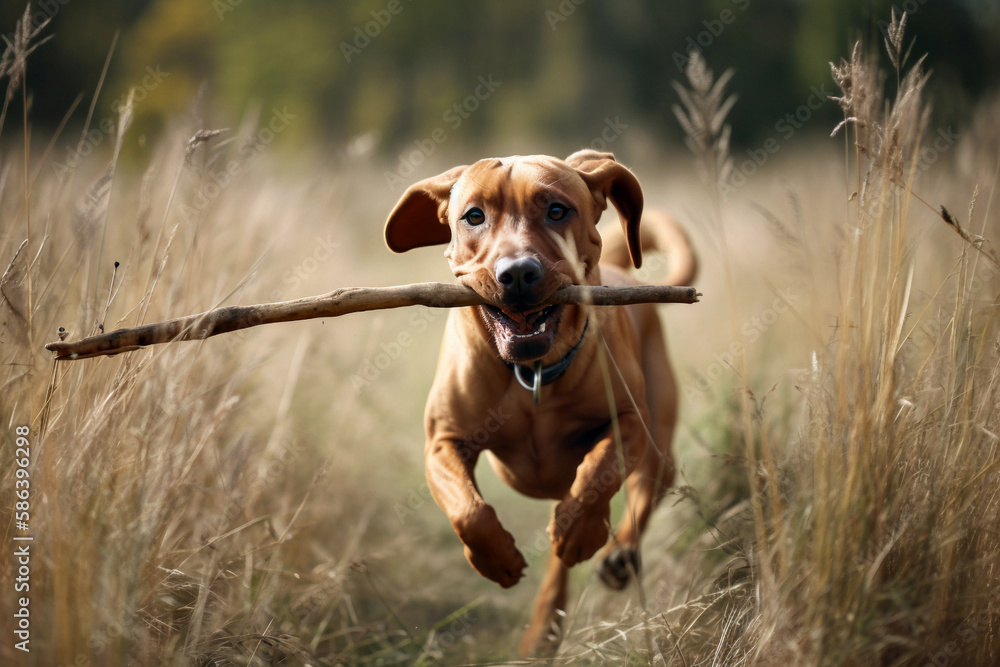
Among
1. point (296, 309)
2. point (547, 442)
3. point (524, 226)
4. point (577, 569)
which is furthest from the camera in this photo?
point (577, 569)

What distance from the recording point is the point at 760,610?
6.82 feet

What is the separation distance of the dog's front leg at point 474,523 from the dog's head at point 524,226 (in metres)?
0.47

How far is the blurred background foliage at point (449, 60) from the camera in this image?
41.3 feet

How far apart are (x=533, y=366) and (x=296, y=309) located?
0.92 metres

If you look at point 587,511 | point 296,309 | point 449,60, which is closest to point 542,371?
point 587,511

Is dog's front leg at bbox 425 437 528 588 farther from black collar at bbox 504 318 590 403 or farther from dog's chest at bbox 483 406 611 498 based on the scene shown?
black collar at bbox 504 318 590 403

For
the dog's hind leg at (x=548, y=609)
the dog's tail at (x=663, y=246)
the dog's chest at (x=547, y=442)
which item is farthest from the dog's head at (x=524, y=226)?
the dog's hind leg at (x=548, y=609)

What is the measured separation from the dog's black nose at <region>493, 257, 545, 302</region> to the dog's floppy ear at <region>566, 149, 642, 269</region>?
2.25ft

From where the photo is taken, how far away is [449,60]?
706 inches

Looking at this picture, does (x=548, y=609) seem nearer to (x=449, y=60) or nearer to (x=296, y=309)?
(x=296, y=309)

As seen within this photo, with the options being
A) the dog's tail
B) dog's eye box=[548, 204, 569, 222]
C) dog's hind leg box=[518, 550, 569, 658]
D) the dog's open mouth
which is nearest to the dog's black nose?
the dog's open mouth

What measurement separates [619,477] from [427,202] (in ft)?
4.42

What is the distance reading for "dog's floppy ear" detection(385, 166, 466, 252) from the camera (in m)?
2.93

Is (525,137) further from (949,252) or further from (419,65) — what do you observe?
(949,252)
